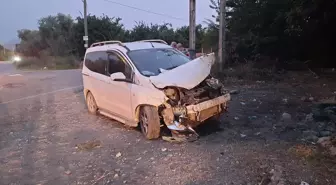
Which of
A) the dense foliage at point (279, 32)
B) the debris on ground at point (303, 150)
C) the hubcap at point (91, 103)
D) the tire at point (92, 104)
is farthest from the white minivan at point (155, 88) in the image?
the dense foliage at point (279, 32)

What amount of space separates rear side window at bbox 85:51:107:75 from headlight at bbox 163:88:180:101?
7.42 ft

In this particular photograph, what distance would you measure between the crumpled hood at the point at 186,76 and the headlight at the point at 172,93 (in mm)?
118

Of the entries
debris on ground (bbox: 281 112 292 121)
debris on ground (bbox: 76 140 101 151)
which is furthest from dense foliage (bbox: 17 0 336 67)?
debris on ground (bbox: 76 140 101 151)

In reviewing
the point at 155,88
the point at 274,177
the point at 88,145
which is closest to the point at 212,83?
the point at 155,88

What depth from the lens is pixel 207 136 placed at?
6.73 m

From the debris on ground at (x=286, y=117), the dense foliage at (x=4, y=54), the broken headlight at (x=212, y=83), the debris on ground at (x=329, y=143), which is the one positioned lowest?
the debris on ground at (x=329, y=143)

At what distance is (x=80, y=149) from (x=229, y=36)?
45.2ft

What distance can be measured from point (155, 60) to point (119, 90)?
0.97 m

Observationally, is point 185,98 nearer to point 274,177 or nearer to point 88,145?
point 88,145

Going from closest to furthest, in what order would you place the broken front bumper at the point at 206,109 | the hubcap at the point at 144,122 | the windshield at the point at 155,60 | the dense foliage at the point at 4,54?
1. the broken front bumper at the point at 206,109
2. the hubcap at the point at 144,122
3. the windshield at the point at 155,60
4. the dense foliage at the point at 4,54

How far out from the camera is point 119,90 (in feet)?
24.5

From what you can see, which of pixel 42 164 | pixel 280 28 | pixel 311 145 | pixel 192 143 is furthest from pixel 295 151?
pixel 280 28

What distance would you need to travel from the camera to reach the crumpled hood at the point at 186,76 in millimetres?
6337

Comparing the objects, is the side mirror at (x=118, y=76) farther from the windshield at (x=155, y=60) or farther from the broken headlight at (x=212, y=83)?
the broken headlight at (x=212, y=83)
